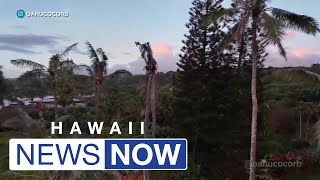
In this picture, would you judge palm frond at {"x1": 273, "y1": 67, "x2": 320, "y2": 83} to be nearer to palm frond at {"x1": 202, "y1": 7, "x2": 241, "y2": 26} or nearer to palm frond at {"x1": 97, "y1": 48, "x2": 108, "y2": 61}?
palm frond at {"x1": 202, "y1": 7, "x2": 241, "y2": 26}

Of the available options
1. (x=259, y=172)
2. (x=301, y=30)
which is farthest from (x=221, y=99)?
(x=301, y=30)

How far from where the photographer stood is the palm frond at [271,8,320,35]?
1079 cm

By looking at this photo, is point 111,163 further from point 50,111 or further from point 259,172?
point 50,111

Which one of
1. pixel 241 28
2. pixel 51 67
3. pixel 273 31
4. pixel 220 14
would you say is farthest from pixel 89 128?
pixel 273 31

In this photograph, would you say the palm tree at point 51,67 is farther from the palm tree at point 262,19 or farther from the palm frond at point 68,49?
the palm tree at point 262,19

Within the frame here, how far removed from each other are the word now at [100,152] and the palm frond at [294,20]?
4.94 meters

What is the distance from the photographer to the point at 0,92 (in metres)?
22.2

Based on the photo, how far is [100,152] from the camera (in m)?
7.52

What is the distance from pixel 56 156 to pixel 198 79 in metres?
10.4

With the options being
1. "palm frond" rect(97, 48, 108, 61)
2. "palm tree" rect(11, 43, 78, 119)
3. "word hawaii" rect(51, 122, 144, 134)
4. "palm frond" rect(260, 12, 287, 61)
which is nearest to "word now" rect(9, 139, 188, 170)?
"word hawaii" rect(51, 122, 144, 134)

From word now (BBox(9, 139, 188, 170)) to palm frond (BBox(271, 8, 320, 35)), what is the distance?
4.94 m

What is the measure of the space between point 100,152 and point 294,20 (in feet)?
19.7

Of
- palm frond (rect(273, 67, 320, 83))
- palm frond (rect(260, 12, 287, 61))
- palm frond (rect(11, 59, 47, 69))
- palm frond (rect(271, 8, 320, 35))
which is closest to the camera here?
palm frond (rect(273, 67, 320, 83))

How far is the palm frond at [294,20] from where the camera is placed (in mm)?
10789
